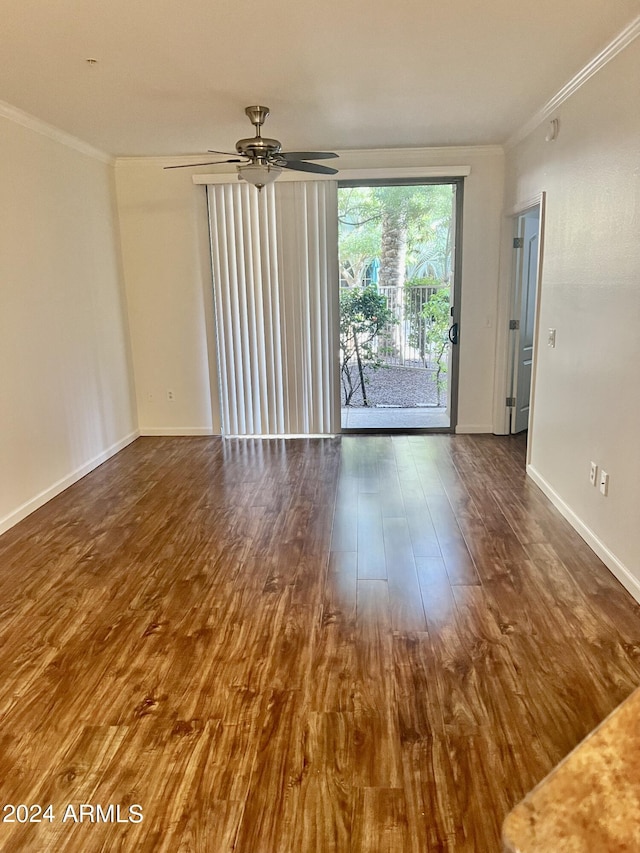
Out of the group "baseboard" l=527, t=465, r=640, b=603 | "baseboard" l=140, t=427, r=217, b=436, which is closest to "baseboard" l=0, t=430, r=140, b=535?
"baseboard" l=140, t=427, r=217, b=436

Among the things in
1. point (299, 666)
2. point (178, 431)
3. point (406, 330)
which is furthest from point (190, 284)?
point (299, 666)

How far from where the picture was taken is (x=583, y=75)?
3254mm

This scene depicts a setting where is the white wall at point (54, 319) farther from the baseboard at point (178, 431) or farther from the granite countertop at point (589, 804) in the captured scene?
the granite countertop at point (589, 804)

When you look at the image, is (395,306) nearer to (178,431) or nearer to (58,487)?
(178,431)

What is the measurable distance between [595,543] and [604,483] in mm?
354

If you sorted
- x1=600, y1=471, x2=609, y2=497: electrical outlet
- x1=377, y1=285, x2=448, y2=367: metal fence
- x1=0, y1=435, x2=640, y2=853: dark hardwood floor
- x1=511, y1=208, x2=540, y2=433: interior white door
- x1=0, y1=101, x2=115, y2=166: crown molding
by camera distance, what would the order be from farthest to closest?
x1=377, y1=285, x2=448, y2=367: metal fence → x1=511, y1=208, x2=540, y2=433: interior white door → x1=0, y1=101, x2=115, y2=166: crown molding → x1=600, y1=471, x2=609, y2=497: electrical outlet → x1=0, y1=435, x2=640, y2=853: dark hardwood floor

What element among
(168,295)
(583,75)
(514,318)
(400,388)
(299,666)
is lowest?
(299,666)

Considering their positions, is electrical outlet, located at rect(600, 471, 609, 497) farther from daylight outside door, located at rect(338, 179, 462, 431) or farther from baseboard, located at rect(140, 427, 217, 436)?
baseboard, located at rect(140, 427, 217, 436)

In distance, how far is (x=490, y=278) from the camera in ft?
17.8

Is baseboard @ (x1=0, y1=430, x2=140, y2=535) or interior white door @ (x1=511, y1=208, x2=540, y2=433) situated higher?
interior white door @ (x1=511, y1=208, x2=540, y2=433)

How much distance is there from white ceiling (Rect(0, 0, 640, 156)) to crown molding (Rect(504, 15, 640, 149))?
0.05m

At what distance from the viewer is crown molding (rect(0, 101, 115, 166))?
3710 millimetres

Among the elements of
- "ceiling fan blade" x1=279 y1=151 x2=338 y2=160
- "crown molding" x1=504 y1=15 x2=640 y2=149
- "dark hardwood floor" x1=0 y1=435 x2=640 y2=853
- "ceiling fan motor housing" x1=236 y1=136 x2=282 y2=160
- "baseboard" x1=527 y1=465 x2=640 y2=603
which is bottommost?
"dark hardwood floor" x1=0 y1=435 x2=640 y2=853

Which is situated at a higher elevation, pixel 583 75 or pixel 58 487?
pixel 583 75
